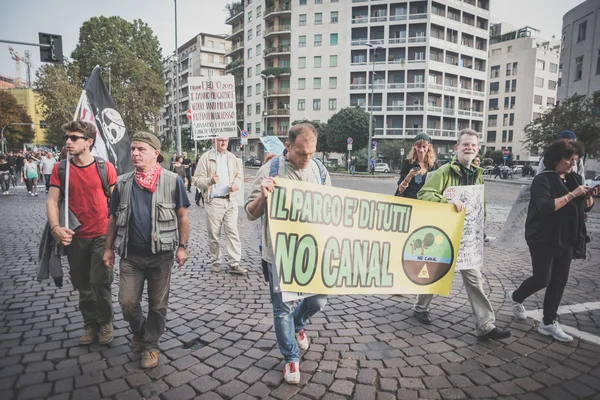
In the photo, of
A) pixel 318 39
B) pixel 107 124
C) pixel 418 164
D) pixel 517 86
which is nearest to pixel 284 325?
pixel 107 124

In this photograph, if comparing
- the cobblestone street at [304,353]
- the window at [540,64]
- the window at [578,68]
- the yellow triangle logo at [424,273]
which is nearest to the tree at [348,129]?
the window at [578,68]

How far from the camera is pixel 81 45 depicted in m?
37.5

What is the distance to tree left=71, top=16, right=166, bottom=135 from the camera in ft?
118

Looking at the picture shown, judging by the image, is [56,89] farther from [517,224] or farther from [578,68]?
[578,68]

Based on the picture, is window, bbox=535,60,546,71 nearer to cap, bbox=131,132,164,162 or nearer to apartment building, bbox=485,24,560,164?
apartment building, bbox=485,24,560,164

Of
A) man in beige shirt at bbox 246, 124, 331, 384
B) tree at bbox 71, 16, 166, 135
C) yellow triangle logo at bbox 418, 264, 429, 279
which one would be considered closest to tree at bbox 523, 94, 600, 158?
yellow triangle logo at bbox 418, 264, 429, 279

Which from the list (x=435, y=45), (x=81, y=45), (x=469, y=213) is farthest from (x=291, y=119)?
(x=469, y=213)

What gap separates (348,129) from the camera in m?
44.9

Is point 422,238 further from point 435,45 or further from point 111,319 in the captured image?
point 435,45

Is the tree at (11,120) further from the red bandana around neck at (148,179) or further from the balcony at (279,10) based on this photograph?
the red bandana around neck at (148,179)

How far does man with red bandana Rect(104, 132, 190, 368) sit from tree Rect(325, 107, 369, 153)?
1685 inches

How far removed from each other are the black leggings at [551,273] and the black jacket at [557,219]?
0.06 m

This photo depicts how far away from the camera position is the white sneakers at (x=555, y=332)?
11.4 ft

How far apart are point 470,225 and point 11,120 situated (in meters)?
72.7
